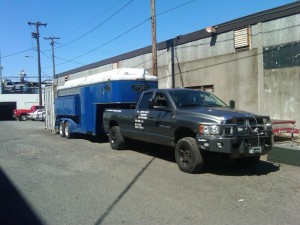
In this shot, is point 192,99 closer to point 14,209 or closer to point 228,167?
point 228,167

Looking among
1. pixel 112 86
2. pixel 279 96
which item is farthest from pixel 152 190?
pixel 279 96

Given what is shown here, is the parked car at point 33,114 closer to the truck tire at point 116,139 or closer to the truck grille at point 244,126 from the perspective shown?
the truck tire at point 116,139

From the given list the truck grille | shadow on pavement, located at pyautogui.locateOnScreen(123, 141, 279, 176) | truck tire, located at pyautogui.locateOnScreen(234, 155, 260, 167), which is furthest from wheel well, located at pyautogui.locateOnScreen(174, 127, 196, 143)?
truck tire, located at pyautogui.locateOnScreen(234, 155, 260, 167)

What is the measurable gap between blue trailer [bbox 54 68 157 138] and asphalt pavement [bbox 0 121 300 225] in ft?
11.4

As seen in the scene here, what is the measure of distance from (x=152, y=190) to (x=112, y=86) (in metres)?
7.69

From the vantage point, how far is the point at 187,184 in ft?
27.1

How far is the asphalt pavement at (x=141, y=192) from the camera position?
6.04m

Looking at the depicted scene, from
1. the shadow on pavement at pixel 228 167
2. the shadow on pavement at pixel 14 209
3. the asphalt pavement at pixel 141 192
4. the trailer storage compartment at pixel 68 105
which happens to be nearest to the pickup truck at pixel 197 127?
the shadow on pavement at pixel 228 167

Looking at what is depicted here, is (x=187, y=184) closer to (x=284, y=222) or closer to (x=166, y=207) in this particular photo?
(x=166, y=207)

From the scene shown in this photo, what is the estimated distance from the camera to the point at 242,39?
1761 cm

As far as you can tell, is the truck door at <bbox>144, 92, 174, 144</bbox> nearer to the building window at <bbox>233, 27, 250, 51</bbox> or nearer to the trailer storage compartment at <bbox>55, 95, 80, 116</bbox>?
the trailer storage compartment at <bbox>55, 95, 80, 116</bbox>

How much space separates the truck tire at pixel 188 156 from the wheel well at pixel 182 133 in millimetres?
255

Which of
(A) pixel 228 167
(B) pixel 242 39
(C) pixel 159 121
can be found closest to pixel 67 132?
(B) pixel 242 39

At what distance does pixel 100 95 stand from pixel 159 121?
211 inches
